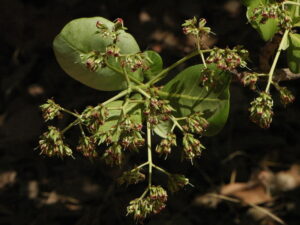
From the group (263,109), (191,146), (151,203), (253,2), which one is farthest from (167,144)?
(253,2)

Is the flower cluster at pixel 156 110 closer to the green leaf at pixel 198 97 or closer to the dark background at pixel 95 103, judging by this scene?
the green leaf at pixel 198 97

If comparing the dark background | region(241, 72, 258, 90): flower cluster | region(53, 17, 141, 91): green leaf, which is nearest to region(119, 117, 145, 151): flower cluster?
region(53, 17, 141, 91): green leaf

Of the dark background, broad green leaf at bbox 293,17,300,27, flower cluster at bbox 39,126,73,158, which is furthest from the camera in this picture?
the dark background

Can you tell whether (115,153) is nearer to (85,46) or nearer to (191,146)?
(191,146)

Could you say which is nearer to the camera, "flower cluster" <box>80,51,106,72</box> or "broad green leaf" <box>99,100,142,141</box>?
"flower cluster" <box>80,51,106,72</box>

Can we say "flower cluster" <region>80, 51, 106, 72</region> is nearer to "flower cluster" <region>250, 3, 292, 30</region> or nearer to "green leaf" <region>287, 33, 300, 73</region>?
"flower cluster" <region>250, 3, 292, 30</region>

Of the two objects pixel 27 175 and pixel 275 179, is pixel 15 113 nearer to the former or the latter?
pixel 27 175

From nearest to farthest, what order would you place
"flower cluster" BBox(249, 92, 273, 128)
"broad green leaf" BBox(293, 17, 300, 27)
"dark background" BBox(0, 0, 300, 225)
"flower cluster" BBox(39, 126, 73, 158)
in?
"flower cluster" BBox(249, 92, 273, 128) < "flower cluster" BBox(39, 126, 73, 158) < "broad green leaf" BBox(293, 17, 300, 27) < "dark background" BBox(0, 0, 300, 225)

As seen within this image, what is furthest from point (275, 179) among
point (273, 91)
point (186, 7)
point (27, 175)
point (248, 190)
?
point (27, 175)
